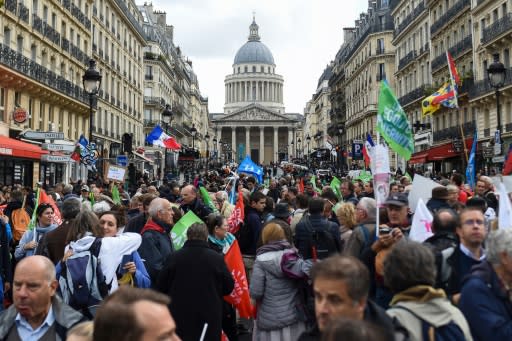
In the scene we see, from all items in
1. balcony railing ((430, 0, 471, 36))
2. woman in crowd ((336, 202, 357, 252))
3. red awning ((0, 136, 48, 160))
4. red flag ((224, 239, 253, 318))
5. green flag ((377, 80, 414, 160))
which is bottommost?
red flag ((224, 239, 253, 318))

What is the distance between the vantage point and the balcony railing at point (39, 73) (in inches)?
952

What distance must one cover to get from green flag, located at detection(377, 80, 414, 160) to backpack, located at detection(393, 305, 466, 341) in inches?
202

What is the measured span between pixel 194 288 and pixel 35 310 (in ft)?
6.32

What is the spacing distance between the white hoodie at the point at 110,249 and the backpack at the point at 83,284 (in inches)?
1.8

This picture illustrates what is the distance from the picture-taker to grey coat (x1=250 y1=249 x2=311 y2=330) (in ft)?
18.4

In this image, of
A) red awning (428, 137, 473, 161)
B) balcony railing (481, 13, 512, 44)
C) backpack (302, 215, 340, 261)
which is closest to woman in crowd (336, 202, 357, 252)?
backpack (302, 215, 340, 261)

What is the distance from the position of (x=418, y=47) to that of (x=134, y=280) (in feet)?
134

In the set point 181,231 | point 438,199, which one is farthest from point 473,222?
point 181,231

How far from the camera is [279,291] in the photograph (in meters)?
5.62

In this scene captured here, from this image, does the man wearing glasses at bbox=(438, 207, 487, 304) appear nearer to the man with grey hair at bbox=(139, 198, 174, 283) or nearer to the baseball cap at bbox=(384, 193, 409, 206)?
the baseball cap at bbox=(384, 193, 409, 206)

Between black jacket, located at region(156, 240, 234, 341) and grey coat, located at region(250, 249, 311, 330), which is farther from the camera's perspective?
grey coat, located at region(250, 249, 311, 330)

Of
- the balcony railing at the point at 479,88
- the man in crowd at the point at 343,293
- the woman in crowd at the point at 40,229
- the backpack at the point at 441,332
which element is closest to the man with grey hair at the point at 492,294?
the backpack at the point at 441,332

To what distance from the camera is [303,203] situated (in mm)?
9039

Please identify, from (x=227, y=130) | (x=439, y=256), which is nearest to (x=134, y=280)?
(x=439, y=256)
